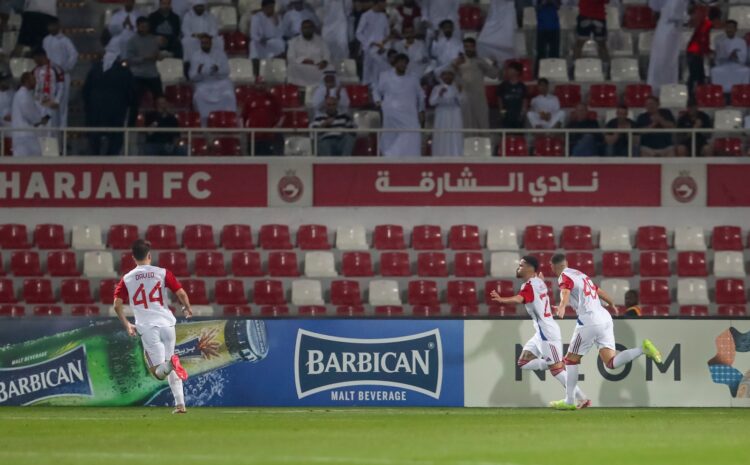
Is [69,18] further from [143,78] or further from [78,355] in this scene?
[78,355]

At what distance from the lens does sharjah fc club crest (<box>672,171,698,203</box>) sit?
84.0 ft

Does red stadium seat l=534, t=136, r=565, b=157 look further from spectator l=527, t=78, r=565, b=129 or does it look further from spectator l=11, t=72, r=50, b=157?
spectator l=11, t=72, r=50, b=157

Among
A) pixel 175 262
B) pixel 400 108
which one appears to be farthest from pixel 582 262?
pixel 175 262

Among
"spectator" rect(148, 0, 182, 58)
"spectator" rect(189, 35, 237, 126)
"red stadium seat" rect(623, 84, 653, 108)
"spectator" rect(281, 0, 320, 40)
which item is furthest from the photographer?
"spectator" rect(281, 0, 320, 40)

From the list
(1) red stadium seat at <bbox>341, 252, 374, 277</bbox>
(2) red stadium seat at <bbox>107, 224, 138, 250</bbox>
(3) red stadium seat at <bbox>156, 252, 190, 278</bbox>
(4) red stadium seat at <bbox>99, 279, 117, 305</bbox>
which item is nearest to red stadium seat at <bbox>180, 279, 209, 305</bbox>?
(3) red stadium seat at <bbox>156, 252, 190, 278</bbox>

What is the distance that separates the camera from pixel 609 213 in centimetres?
2561

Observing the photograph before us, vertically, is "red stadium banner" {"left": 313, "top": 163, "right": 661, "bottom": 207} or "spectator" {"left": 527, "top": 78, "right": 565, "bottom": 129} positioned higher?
"spectator" {"left": 527, "top": 78, "right": 565, "bottom": 129}

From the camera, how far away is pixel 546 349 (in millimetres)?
18219

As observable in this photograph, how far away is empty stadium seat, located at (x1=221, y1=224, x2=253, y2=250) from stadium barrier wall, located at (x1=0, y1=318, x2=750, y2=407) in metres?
5.83

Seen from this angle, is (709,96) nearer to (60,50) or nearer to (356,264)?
(356,264)

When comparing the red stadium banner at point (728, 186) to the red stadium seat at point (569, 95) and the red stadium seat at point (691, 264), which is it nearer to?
the red stadium seat at point (691, 264)

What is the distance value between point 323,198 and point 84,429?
11.0 m

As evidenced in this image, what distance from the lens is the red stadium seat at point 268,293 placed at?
949 inches

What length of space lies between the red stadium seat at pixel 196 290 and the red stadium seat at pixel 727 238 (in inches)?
332
